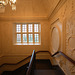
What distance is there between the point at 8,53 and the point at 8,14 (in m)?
2.34

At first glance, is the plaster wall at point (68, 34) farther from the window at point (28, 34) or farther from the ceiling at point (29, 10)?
the window at point (28, 34)

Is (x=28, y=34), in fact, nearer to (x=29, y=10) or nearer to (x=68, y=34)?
(x=29, y=10)

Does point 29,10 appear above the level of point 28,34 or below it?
above

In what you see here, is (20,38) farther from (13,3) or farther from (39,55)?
(13,3)

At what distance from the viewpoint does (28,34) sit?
3361 mm

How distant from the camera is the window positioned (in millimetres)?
3324

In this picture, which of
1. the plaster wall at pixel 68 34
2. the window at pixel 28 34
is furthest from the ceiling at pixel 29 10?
the plaster wall at pixel 68 34

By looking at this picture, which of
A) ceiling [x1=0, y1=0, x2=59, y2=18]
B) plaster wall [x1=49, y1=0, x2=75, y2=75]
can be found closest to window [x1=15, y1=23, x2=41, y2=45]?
ceiling [x1=0, y1=0, x2=59, y2=18]

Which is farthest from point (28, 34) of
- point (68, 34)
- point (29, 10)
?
point (68, 34)

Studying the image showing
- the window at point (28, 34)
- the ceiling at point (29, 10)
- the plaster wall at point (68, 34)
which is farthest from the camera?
the window at point (28, 34)

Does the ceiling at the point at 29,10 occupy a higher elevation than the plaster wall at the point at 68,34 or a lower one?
higher

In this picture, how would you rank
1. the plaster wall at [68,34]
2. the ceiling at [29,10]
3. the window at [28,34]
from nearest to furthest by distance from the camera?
1. the plaster wall at [68,34]
2. the ceiling at [29,10]
3. the window at [28,34]

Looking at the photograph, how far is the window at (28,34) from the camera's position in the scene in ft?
10.9

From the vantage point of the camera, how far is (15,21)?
3.03m
